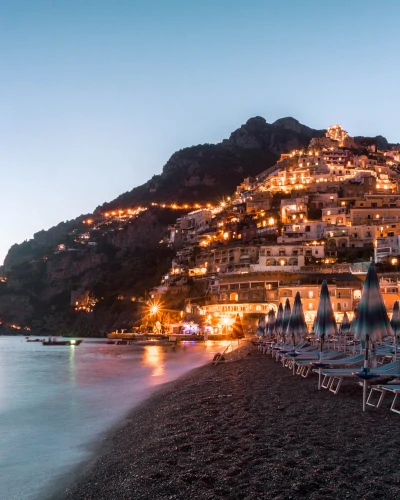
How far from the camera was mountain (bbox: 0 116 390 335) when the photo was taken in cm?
11650

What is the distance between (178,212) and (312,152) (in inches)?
1875

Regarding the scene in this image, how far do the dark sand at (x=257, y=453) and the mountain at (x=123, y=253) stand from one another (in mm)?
91158

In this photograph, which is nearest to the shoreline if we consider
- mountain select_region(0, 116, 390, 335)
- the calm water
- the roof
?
the calm water

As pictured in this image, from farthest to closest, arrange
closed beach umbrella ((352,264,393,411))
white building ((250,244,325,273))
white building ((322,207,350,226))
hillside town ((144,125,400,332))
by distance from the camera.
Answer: white building ((322,207,350,226)), white building ((250,244,325,273)), hillside town ((144,125,400,332)), closed beach umbrella ((352,264,393,411))

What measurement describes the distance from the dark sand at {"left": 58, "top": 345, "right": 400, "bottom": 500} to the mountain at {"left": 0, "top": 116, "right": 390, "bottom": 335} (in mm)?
91158

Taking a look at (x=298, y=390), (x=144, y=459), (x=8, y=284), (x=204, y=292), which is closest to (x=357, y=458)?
(x=144, y=459)

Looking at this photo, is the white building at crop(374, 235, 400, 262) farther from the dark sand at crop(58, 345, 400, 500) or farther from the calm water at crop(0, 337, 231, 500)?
the dark sand at crop(58, 345, 400, 500)

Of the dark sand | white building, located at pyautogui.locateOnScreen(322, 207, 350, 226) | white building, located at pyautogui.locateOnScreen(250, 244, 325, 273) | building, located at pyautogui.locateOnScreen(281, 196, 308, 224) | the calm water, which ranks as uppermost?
building, located at pyautogui.locateOnScreen(281, 196, 308, 224)

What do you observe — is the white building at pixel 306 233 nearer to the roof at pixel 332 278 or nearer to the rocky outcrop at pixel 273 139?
the roof at pixel 332 278

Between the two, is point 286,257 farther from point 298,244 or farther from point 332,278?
point 332,278

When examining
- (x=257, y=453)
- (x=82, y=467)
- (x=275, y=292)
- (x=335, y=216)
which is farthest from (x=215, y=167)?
(x=257, y=453)

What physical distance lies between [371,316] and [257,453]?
208 inches

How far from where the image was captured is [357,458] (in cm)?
603

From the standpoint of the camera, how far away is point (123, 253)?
138250mm
